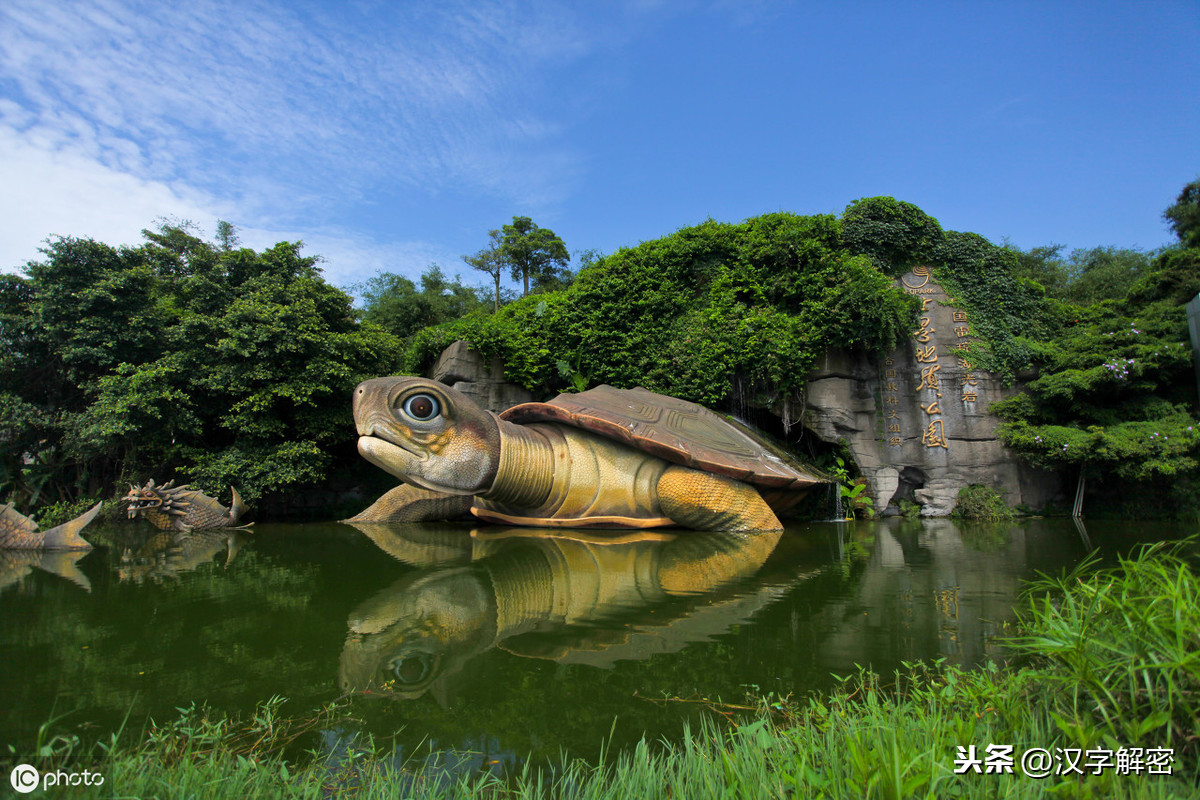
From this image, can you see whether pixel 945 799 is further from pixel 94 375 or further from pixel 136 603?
pixel 94 375

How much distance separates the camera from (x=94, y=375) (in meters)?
9.97

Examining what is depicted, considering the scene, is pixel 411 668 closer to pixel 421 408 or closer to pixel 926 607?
pixel 926 607

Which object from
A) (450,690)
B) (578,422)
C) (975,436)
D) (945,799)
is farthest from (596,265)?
(945,799)

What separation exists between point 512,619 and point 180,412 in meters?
8.81

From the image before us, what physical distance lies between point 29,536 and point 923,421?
1262 cm

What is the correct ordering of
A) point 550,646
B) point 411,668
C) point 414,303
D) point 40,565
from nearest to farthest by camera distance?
point 411,668 < point 550,646 < point 40,565 < point 414,303

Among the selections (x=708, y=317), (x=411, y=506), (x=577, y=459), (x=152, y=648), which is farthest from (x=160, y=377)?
(x=708, y=317)

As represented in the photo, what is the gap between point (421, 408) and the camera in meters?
6.68

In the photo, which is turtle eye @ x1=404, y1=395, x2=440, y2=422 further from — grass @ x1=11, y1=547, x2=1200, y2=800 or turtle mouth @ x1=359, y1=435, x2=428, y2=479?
grass @ x1=11, y1=547, x2=1200, y2=800

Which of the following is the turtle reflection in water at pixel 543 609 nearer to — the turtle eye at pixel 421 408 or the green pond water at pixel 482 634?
the green pond water at pixel 482 634

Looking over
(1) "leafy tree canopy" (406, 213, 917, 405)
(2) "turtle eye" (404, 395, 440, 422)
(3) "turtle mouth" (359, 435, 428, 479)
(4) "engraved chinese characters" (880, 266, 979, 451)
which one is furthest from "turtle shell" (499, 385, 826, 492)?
(4) "engraved chinese characters" (880, 266, 979, 451)

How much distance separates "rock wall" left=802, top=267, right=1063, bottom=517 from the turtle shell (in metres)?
2.52

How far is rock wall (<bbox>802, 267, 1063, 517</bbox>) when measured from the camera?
9.68 meters

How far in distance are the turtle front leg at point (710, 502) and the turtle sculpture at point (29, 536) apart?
6.51m
